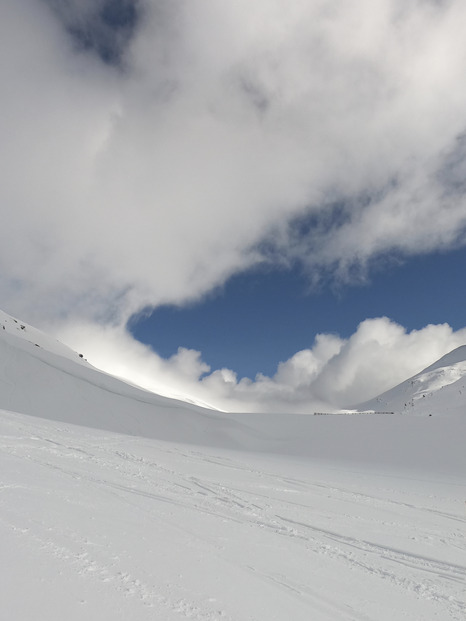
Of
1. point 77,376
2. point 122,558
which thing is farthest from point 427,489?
point 77,376

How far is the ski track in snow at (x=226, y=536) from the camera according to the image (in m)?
3.85

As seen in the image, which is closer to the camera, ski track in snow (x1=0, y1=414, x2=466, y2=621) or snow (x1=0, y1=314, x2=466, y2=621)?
snow (x1=0, y1=314, x2=466, y2=621)

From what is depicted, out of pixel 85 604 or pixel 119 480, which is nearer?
pixel 85 604

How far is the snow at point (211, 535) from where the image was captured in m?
3.62

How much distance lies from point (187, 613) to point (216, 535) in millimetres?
1985

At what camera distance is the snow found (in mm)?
3623

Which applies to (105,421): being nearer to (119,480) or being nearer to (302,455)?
(302,455)

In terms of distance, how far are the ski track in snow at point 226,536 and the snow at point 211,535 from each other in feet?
0.08

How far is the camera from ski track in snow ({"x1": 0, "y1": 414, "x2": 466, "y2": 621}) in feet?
12.6

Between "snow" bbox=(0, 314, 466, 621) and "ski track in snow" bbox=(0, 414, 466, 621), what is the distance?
0.02 metres

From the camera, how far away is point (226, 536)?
17.6 feet

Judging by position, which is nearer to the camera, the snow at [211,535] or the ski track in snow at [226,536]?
the snow at [211,535]

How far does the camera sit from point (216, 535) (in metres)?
5.36

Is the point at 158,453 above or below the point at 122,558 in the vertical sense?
above
